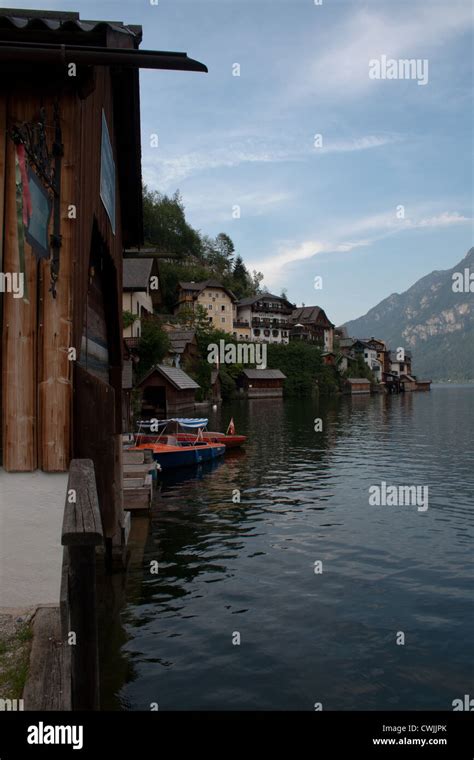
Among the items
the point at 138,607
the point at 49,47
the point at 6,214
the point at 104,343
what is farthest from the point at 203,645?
the point at 49,47

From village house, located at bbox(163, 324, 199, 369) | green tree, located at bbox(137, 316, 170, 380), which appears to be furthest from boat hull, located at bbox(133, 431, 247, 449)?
village house, located at bbox(163, 324, 199, 369)

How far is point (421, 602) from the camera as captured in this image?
12.9 meters

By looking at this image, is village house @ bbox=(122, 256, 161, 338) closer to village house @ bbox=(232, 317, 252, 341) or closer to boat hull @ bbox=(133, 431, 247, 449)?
boat hull @ bbox=(133, 431, 247, 449)

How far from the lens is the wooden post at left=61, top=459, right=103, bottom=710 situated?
4281 millimetres

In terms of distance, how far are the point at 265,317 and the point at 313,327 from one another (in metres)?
16.4

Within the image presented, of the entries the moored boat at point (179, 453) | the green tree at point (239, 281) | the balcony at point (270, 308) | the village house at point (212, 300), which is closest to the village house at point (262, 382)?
the village house at point (212, 300)

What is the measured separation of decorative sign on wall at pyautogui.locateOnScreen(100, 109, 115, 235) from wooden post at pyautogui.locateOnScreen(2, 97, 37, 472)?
2.91 metres

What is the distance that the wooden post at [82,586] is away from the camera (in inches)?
169

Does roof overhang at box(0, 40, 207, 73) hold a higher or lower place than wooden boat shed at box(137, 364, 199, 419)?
higher

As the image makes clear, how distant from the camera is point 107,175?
33.3 ft

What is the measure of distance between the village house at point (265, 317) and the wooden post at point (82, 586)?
11716 centimetres

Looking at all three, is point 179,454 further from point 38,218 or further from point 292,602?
point 38,218

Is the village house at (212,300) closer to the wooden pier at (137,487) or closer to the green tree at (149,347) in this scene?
the green tree at (149,347)

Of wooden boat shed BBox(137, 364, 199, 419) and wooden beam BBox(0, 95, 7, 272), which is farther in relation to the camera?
wooden boat shed BBox(137, 364, 199, 419)
